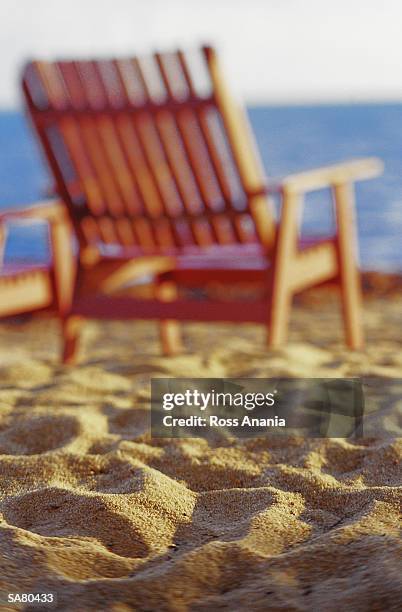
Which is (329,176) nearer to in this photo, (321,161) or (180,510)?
(180,510)

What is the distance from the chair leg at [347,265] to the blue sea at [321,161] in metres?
1.20

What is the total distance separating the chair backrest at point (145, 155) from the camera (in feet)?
11.2

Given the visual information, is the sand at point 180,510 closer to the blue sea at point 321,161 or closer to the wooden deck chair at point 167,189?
the wooden deck chair at point 167,189

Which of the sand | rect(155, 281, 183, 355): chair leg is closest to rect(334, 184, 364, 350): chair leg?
rect(155, 281, 183, 355): chair leg

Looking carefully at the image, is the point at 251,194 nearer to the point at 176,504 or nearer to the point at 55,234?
the point at 55,234

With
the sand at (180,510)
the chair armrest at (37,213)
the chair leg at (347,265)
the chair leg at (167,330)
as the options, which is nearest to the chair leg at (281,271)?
the sand at (180,510)

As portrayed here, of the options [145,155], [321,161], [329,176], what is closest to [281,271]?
[329,176]

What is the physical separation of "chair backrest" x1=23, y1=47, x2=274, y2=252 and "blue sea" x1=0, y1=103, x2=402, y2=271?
1.14 feet

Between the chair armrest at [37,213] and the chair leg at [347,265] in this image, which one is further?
the chair leg at [347,265]

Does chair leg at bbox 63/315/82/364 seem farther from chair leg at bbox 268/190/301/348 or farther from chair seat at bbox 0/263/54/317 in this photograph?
chair leg at bbox 268/190/301/348

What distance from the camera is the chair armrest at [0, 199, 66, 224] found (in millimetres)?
3602

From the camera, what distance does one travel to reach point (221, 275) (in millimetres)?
3824

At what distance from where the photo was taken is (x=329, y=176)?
12.4 ft

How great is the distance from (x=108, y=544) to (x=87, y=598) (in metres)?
0.24
